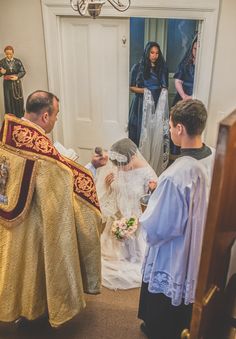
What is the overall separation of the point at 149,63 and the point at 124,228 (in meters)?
1.70

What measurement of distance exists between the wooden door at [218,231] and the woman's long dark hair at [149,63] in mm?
2624

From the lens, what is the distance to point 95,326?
225 cm

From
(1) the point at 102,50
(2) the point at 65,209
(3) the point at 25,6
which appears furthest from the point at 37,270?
(3) the point at 25,6

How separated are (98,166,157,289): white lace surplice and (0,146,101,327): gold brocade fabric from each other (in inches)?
24.6

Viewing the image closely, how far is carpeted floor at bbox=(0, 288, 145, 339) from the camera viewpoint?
218 cm

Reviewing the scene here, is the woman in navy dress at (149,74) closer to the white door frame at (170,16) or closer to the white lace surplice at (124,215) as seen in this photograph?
the white door frame at (170,16)

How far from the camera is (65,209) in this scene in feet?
6.03

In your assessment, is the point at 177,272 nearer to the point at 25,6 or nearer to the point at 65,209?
the point at 65,209

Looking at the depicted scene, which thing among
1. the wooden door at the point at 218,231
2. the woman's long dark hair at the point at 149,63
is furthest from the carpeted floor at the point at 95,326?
the woman's long dark hair at the point at 149,63

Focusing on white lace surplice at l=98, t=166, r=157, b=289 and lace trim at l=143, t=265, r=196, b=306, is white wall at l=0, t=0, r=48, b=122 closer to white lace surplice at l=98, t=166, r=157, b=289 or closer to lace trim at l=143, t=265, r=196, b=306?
white lace surplice at l=98, t=166, r=157, b=289

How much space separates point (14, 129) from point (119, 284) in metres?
1.46

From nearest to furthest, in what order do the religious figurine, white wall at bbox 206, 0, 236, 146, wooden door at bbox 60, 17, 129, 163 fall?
white wall at bbox 206, 0, 236, 146 < the religious figurine < wooden door at bbox 60, 17, 129, 163

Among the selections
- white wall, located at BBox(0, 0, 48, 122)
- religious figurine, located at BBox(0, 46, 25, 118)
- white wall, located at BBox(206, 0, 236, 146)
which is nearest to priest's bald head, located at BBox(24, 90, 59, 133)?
white wall, located at BBox(206, 0, 236, 146)

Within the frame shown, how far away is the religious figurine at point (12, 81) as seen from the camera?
3.21 m
